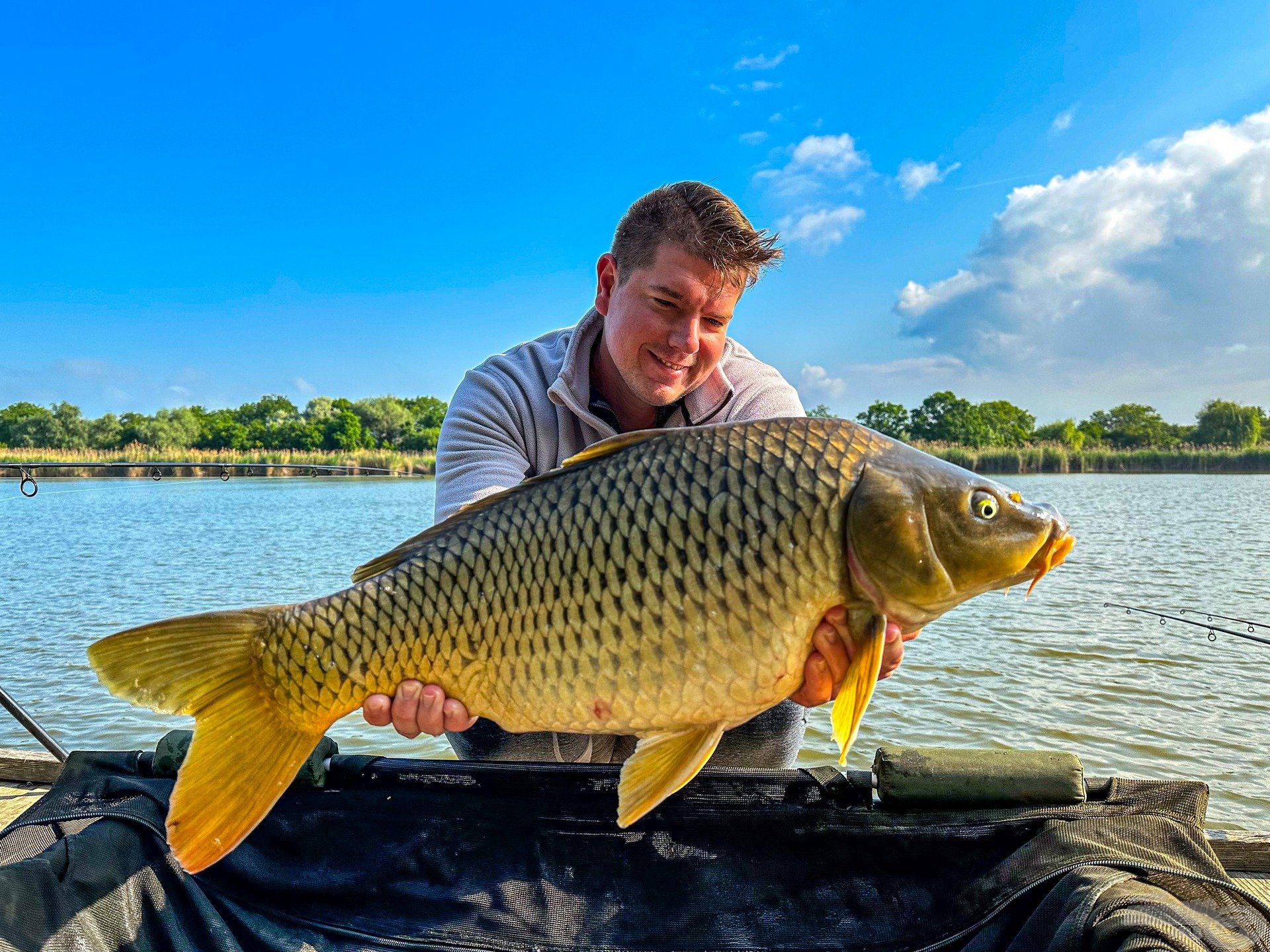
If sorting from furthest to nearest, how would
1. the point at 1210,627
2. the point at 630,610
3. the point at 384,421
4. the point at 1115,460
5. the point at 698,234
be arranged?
the point at 384,421, the point at 1115,460, the point at 1210,627, the point at 698,234, the point at 630,610

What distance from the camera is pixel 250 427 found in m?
48.9

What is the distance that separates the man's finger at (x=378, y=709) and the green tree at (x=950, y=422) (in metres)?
48.1

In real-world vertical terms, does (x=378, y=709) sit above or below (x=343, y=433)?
below

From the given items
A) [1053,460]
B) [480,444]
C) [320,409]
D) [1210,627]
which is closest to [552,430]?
[480,444]

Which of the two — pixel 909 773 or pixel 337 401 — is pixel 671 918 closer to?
pixel 909 773

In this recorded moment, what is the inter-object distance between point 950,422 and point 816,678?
50106mm

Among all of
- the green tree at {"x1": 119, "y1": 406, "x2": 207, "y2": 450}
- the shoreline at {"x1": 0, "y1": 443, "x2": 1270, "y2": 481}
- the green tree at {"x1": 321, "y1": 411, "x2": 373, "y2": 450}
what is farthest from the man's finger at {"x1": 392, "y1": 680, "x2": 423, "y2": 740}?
the green tree at {"x1": 321, "y1": 411, "x2": 373, "y2": 450}

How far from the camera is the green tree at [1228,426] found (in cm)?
4700

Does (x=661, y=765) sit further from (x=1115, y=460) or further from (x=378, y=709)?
(x=1115, y=460)

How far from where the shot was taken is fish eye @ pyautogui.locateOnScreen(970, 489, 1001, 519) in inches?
43.7

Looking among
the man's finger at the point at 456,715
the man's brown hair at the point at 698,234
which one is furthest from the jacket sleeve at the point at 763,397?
the man's finger at the point at 456,715

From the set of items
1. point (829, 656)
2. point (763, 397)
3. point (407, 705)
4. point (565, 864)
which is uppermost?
point (763, 397)

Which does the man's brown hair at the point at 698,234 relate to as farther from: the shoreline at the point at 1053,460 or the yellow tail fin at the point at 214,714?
the shoreline at the point at 1053,460

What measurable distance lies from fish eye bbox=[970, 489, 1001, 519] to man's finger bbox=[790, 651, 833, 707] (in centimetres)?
28
